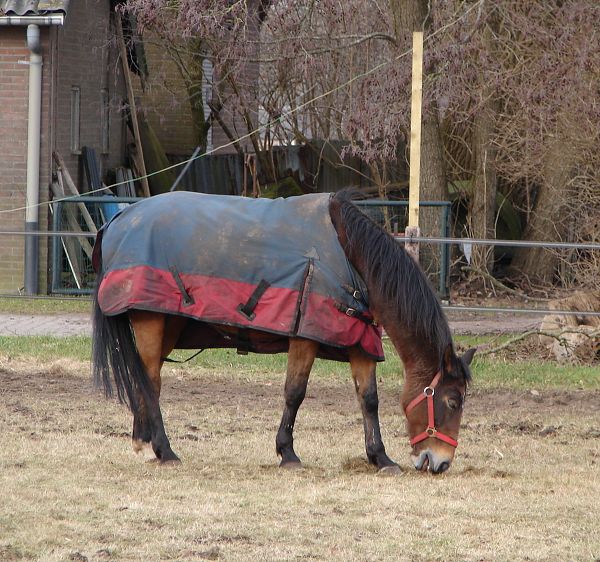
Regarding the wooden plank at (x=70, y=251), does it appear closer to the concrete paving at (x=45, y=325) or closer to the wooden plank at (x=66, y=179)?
the wooden plank at (x=66, y=179)

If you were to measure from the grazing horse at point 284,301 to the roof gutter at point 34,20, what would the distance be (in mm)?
8802

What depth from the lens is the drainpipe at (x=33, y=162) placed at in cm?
1518

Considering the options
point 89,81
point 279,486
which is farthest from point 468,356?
point 89,81

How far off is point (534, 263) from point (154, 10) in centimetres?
700

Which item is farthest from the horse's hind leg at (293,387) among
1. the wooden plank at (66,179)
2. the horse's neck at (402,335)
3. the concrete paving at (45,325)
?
the wooden plank at (66,179)

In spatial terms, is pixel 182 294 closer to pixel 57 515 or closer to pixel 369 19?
pixel 57 515

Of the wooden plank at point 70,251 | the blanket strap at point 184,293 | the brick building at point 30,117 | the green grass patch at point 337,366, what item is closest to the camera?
the blanket strap at point 184,293

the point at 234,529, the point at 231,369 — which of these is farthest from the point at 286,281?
the point at 231,369

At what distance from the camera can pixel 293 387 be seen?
651 cm

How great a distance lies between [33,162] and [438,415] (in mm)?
10565

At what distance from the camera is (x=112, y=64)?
1839 cm

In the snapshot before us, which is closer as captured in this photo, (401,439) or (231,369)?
(401,439)

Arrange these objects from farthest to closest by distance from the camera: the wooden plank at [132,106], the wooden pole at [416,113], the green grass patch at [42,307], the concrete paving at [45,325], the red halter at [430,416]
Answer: the wooden plank at [132,106] → the green grass patch at [42,307] → the concrete paving at [45,325] → the wooden pole at [416,113] → the red halter at [430,416]

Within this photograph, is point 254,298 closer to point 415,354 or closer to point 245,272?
point 245,272
